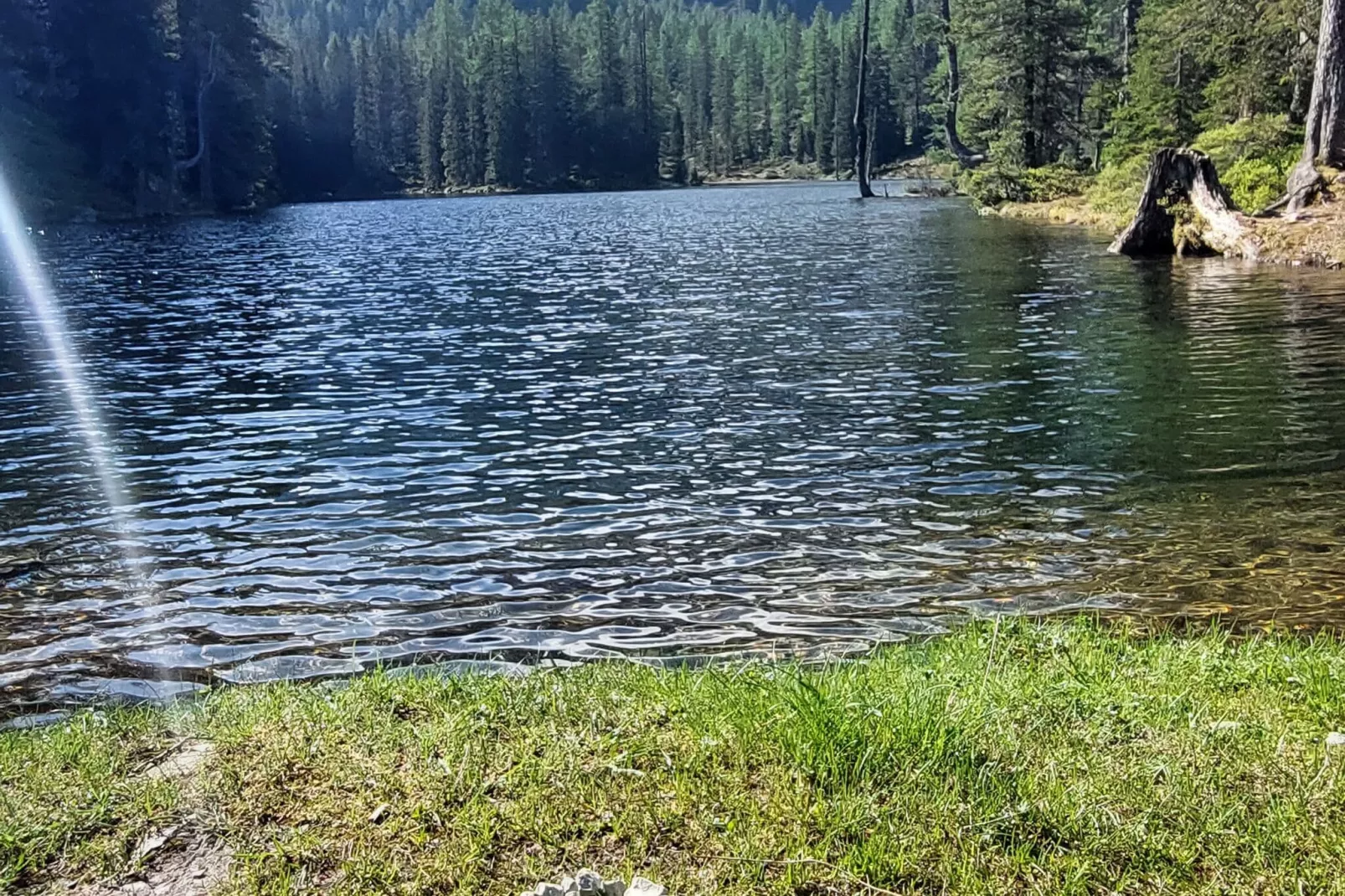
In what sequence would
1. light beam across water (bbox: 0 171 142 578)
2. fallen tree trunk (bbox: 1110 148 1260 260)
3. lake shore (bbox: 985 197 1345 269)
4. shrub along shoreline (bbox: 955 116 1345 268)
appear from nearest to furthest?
light beam across water (bbox: 0 171 142 578)
lake shore (bbox: 985 197 1345 269)
shrub along shoreline (bbox: 955 116 1345 268)
fallen tree trunk (bbox: 1110 148 1260 260)

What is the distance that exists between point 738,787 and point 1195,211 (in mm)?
Answer: 31176

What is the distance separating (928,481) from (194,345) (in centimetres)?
1678

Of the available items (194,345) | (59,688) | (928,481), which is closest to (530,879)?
(59,688)

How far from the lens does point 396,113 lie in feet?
446

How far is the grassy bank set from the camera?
3762mm

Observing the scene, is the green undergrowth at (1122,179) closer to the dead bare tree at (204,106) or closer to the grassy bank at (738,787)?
the grassy bank at (738,787)

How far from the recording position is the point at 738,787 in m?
4.20

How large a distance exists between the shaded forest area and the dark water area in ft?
71.4

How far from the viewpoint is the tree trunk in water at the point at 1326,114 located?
27.0m

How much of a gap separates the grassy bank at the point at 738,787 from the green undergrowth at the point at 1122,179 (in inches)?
1263

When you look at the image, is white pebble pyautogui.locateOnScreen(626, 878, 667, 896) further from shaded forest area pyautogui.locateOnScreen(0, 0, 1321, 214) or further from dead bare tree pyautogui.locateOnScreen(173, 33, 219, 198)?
dead bare tree pyautogui.locateOnScreen(173, 33, 219, 198)

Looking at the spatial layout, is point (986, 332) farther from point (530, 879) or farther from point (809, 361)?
point (530, 879)

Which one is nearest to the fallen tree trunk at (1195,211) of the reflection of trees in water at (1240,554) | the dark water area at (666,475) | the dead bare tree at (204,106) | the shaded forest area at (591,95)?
the dark water area at (666,475)

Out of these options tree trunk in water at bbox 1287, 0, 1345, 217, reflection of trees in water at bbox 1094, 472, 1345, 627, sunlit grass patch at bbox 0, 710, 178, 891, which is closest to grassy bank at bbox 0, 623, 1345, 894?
sunlit grass patch at bbox 0, 710, 178, 891
